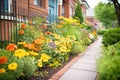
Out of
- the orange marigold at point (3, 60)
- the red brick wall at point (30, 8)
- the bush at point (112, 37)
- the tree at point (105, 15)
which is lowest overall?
the orange marigold at point (3, 60)

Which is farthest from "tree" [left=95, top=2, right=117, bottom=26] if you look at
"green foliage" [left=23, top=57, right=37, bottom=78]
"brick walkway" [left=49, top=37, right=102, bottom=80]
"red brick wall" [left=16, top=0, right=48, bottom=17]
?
"green foliage" [left=23, top=57, right=37, bottom=78]

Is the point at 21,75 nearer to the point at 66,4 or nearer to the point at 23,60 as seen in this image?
the point at 23,60

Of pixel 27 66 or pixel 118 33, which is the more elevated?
pixel 118 33

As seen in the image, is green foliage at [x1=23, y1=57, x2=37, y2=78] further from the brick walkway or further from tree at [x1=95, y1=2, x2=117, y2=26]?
tree at [x1=95, y1=2, x2=117, y2=26]

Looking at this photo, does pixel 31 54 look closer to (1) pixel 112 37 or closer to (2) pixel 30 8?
(1) pixel 112 37

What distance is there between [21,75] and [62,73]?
1268 mm

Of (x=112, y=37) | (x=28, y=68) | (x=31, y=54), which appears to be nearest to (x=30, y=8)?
(x=112, y=37)

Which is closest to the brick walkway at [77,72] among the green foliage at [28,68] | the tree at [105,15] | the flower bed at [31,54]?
the flower bed at [31,54]

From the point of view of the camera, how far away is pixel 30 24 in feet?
24.7

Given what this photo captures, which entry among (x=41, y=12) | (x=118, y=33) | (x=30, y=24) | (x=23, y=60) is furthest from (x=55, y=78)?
(x=41, y=12)

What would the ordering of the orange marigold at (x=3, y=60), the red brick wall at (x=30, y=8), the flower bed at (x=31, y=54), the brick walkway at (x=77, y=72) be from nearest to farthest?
1. the orange marigold at (x=3, y=60)
2. the flower bed at (x=31, y=54)
3. the brick walkway at (x=77, y=72)
4. the red brick wall at (x=30, y=8)

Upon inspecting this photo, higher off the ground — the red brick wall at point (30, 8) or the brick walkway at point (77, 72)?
the red brick wall at point (30, 8)

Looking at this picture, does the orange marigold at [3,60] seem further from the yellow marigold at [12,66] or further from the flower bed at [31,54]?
the yellow marigold at [12,66]

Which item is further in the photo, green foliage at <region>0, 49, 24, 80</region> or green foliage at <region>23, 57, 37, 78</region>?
green foliage at <region>23, 57, 37, 78</region>
